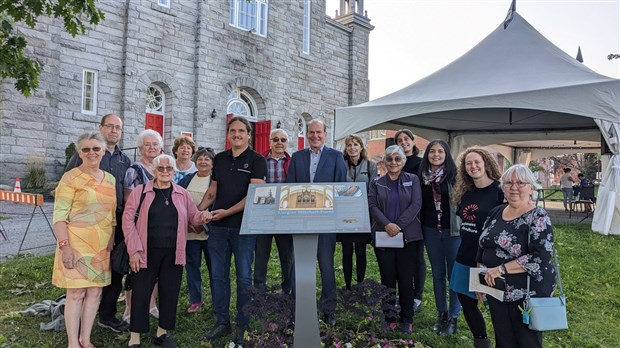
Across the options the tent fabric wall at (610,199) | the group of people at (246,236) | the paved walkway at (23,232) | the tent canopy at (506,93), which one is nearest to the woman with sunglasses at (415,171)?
the group of people at (246,236)

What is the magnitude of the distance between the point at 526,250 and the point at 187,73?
42.5 feet

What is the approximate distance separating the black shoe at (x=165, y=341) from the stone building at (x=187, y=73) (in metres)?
9.42

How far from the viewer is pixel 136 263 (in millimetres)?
3279

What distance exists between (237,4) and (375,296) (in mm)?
14345

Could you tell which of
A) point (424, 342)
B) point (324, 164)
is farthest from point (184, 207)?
point (424, 342)

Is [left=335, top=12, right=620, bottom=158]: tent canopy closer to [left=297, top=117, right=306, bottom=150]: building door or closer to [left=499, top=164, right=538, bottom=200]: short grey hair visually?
[left=499, top=164, right=538, bottom=200]: short grey hair

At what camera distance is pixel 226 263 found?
377 centimetres

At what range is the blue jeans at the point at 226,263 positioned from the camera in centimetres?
365

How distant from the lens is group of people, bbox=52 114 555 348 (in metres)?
2.72

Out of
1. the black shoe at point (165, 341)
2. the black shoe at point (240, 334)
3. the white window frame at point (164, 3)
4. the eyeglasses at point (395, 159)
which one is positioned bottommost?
the black shoe at point (165, 341)

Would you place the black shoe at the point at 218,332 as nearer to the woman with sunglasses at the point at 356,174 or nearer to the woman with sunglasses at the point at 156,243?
the woman with sunglasses at the point at 156,243

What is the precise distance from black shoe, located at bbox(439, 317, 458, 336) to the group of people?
0.01 metres

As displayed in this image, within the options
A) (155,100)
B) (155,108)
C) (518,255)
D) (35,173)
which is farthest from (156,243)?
(155,100)

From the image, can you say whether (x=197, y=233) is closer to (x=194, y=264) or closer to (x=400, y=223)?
(x=194, y=264)
